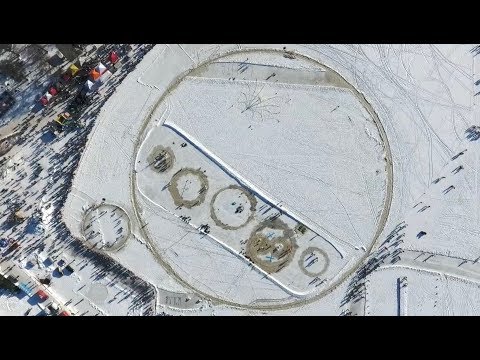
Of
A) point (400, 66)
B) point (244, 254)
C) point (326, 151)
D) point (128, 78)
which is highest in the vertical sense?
point (400, 66)

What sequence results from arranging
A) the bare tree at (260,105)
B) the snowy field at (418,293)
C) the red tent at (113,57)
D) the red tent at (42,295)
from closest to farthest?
the red tent at (42,295) → the snowy field at (418,293) → the red tent at (113,57) → the bare tree at (260,105)

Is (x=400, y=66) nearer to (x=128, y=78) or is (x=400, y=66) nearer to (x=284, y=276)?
(x=284, y=276)

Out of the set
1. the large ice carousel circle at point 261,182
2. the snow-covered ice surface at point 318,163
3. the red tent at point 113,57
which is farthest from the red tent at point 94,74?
the large ice carousel circle at point 261,182

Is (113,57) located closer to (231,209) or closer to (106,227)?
(106,227)

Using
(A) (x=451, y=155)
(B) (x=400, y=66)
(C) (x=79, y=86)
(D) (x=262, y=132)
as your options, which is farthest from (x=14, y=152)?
(A) (x=451, y=155)

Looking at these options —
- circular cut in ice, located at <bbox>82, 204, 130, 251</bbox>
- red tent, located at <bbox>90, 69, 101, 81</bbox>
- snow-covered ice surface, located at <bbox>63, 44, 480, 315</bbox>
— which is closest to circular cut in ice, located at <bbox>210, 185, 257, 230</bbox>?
snow-covered ice surface, located at <bbox>63, 44, 480, 315</bbox>

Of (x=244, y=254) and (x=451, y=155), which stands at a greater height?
(x=451, y=155)

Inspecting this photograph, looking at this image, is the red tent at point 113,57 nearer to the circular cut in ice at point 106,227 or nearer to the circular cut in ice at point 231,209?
the circular cut in ice at point 106,227

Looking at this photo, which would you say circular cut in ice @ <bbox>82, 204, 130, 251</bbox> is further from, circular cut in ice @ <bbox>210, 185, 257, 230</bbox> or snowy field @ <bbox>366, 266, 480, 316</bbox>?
snowy field @ <bbox>366, 266, 480, 316</bbox>
